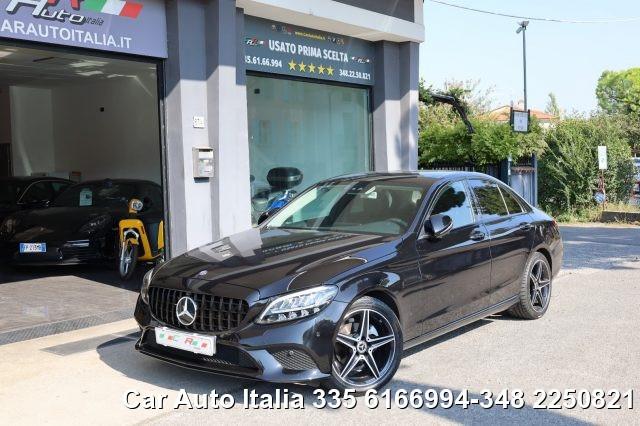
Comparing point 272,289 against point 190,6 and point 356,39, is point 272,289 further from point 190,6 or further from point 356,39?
A: point 356,39

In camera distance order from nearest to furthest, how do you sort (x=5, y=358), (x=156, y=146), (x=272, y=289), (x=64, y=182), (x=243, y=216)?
(x=272, y=289) → (x=5, y=358) → (x=243, y=216) → (x=64, y=182) → (x=156, y=146)

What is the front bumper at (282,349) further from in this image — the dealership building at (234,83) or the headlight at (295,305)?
the dealership building at (234,83)

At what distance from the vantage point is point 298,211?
251 inches

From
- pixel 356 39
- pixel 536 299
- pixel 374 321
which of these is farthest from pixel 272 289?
pixel 356 39

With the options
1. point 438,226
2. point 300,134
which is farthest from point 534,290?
point 300,134

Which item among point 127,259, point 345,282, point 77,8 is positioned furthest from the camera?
point 127,259

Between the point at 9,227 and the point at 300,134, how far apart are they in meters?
4.86

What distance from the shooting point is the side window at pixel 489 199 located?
646 cm

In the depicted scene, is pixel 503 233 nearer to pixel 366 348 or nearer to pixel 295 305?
pixel 366 348

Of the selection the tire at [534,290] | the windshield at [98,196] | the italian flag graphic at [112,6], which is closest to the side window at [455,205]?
the tire at [534,290]

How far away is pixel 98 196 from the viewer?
11484 millimetres

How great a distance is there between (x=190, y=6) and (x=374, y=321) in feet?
17.6

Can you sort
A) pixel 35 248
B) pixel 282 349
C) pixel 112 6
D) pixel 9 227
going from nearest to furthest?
pixel 282 349, pixel 112 6, pixel 35 248, pixel 9 227

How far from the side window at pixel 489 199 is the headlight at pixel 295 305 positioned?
7.87ft
